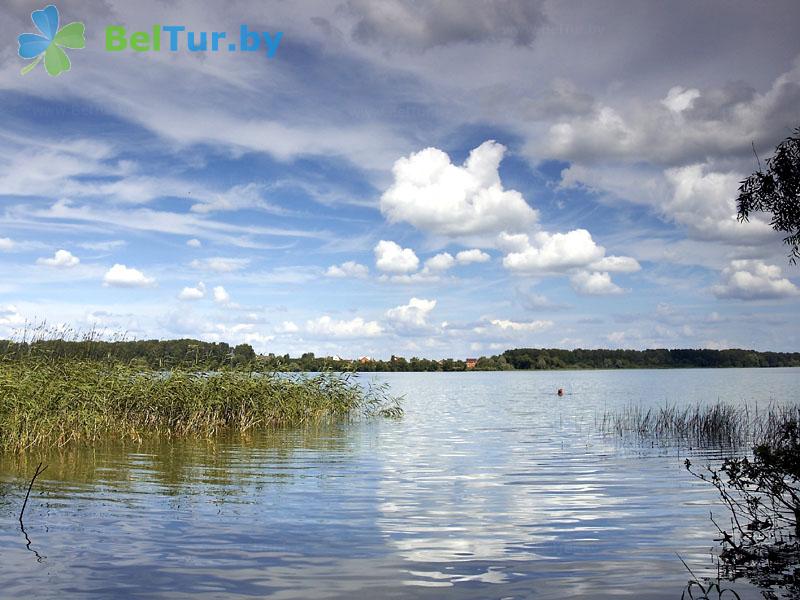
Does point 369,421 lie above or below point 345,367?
below

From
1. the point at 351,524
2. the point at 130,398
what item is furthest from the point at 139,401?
the point at 351,524

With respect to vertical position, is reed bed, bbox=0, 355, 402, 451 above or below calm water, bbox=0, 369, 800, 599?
above

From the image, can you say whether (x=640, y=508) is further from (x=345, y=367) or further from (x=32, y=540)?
(x=345, y=367)

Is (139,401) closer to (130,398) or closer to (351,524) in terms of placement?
(130,398)

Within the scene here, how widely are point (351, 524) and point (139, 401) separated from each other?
53.5 ft

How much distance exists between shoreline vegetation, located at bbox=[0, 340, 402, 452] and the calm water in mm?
1243

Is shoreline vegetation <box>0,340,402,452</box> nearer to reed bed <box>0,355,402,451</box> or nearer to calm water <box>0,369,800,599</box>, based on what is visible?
reed bed <box>0,355,402,451</box>

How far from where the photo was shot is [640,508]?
14234 millimetres

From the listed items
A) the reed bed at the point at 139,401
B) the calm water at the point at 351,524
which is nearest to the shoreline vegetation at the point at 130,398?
the reed bed at the point at 139,401

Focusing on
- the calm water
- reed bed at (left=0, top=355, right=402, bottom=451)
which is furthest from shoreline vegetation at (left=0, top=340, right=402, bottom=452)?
the calm water

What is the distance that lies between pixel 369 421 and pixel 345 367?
3164mm

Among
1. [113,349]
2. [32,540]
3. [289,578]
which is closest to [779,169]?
[289,578]

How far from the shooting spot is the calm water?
9.14 meters

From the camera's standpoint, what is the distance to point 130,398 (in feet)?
85.0
